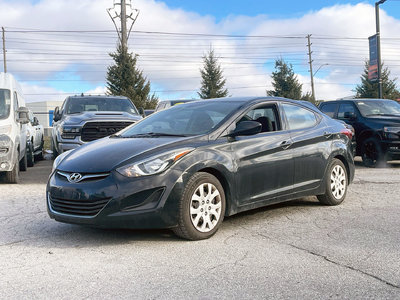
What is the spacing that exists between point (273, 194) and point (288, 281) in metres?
2.06

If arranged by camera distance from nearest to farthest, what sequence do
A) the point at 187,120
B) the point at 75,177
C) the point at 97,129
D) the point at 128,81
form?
the point at 75,177 → the point at 187,120 → the point at 97,129 → the point at 128,81

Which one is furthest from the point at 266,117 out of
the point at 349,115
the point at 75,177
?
the point at 349,115

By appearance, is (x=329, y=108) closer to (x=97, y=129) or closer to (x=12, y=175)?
(x=97, y=129)

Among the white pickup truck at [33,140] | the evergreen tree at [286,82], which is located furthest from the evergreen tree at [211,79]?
the white pickup truck at [33,140]

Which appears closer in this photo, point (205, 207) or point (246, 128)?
point (205, 207)

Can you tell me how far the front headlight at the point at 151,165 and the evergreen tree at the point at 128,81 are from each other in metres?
24.7

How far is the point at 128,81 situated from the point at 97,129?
20.2 m

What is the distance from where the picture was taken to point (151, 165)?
15.2 ft

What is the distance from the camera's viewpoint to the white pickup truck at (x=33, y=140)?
511 inches

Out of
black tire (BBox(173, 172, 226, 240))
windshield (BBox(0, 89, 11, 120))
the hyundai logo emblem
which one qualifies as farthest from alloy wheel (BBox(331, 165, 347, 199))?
windshield (BBox(0, 89, 11, 120))

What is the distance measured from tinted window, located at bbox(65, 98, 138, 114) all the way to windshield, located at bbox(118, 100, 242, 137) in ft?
19.0

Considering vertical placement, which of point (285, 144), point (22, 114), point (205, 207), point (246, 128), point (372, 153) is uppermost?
point (22, 114)

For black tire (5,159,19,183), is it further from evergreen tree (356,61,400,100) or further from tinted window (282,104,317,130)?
evergreen tree (356,61,400,100)

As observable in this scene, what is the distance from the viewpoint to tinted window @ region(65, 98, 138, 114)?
38.4ft
